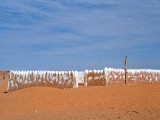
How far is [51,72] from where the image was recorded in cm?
2542

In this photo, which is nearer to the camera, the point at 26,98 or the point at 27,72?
the point at 26,98

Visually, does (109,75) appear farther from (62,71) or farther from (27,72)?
(27,72)

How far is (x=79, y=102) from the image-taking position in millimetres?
18000

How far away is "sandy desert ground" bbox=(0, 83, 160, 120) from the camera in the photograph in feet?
49.3

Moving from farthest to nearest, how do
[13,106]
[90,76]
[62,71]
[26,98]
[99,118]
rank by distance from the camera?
[90,76]
[62,71]
[26,98]
[13,106]
[99,118]

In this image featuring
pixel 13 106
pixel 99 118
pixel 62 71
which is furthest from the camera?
pixel 62 71

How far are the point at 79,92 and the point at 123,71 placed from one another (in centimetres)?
877

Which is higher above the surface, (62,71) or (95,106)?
(62,71)

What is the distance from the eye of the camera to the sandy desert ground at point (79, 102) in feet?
49.3

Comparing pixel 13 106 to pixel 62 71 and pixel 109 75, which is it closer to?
pixel 62 71

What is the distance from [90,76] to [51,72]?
9.54 ft

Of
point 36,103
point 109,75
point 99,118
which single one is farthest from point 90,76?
point 99,118

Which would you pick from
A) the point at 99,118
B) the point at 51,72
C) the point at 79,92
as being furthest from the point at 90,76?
the point at 99,118

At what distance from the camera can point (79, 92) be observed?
20.2m
